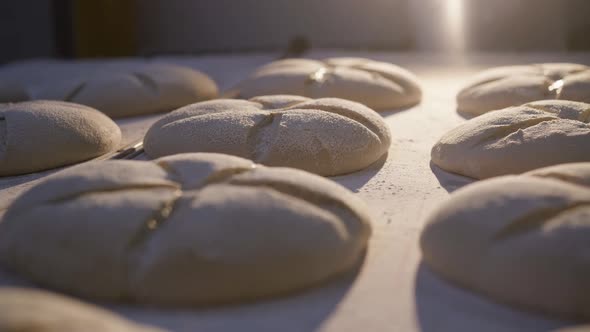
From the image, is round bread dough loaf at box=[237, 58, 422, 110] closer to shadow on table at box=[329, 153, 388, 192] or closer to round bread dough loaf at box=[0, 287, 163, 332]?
shadow on table at box=[329, 153, 388, 192]

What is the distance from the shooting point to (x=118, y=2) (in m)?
5.20

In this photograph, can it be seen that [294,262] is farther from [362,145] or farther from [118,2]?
[118,2]

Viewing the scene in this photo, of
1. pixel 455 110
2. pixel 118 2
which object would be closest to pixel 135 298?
pixel 455 110

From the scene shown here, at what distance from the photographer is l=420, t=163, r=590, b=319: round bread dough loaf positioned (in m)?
1.09

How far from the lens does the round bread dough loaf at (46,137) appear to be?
203cm

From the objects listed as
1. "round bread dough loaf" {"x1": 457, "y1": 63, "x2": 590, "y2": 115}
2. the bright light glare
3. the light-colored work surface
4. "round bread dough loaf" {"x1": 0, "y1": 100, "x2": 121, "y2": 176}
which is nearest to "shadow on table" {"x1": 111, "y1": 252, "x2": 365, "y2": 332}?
the light-colored work surface

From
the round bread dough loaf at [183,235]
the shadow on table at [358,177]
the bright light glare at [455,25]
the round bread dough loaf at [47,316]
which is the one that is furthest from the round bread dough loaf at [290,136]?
the bright light glare at [455,25]

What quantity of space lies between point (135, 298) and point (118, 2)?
4.61 metres

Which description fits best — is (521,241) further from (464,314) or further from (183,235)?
(183,235)

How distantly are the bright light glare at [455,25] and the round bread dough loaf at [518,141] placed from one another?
2708 mm

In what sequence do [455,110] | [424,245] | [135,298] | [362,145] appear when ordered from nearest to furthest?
[135,298] → [424,245] → [362,145] → [455,110]

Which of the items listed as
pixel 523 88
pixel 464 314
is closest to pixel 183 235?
pixel 464 314

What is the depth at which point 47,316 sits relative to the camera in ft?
2.95

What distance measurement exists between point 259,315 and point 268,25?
4.20 m
